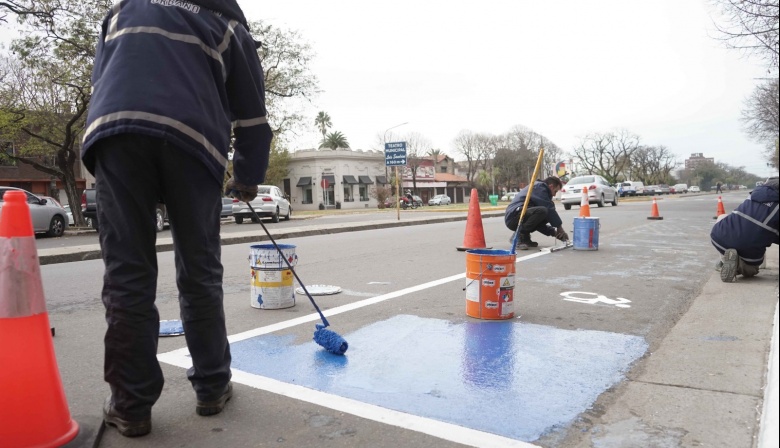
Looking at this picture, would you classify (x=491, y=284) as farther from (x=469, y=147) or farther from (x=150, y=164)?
(x=469, y=147)

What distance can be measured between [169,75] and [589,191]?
1033 inches

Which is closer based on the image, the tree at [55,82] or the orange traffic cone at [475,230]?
the orange traffic cone at [475,230]

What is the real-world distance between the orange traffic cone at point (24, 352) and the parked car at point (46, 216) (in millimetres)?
16473

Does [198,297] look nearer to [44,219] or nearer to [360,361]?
[360,361]

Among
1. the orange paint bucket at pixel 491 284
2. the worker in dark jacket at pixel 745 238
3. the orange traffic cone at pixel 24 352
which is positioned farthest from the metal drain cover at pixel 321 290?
the worker in dark jacket at pixel 745 238

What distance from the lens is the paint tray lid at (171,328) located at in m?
4.16

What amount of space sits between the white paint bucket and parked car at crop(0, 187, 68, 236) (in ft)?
47.7

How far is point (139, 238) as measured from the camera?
8.13ft

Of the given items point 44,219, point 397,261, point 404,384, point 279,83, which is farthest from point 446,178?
point 404,384

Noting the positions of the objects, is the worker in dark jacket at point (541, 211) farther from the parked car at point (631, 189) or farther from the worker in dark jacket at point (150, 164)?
the parked car at point (631, 189)

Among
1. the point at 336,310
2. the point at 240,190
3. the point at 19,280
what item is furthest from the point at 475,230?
the point at 19,280

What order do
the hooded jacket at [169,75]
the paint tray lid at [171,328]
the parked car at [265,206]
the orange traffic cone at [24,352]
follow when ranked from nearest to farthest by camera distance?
1. the orange traffic cone at [24,352]
2. the hooded jacket at [169,75]
3. the paint tray lid at [171,328]
4. the parked car at [265,206]

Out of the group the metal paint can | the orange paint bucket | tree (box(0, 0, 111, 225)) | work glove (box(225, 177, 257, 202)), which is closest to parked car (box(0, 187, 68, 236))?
tree (box(0, 0, 111, 225))

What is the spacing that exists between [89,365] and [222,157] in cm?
179
